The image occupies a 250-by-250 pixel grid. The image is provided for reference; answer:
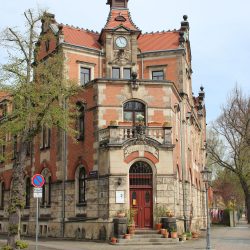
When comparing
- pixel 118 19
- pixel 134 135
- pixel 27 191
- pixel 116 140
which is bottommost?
pixel 27 191

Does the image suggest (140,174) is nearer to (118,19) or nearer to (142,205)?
(142,205)

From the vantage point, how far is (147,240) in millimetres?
23672

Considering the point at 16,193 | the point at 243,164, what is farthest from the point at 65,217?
the point at 243,164

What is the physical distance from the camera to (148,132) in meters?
26.4

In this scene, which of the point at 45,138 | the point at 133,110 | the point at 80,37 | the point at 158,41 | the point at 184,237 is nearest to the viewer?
the point at 184,237

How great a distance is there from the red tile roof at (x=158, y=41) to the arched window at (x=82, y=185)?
11867 mm

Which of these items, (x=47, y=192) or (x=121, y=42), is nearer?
(x=47, y=192)

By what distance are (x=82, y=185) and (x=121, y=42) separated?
11.8 meters

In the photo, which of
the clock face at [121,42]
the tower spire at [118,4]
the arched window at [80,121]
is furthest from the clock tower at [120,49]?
the arched window at [80,121]

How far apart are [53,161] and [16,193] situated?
1002 centimetres

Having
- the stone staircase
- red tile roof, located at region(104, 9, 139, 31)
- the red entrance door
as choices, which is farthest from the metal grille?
red tile roof, located at region(104, 9, 139, 31)

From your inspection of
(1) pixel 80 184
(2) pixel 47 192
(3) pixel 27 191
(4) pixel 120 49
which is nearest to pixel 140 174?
→ (1) pixel 80 184

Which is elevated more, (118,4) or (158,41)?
(118,4)

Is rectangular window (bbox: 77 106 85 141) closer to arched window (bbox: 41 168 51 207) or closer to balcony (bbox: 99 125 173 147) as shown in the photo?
balcony (bbox: 99 125 173 147)
